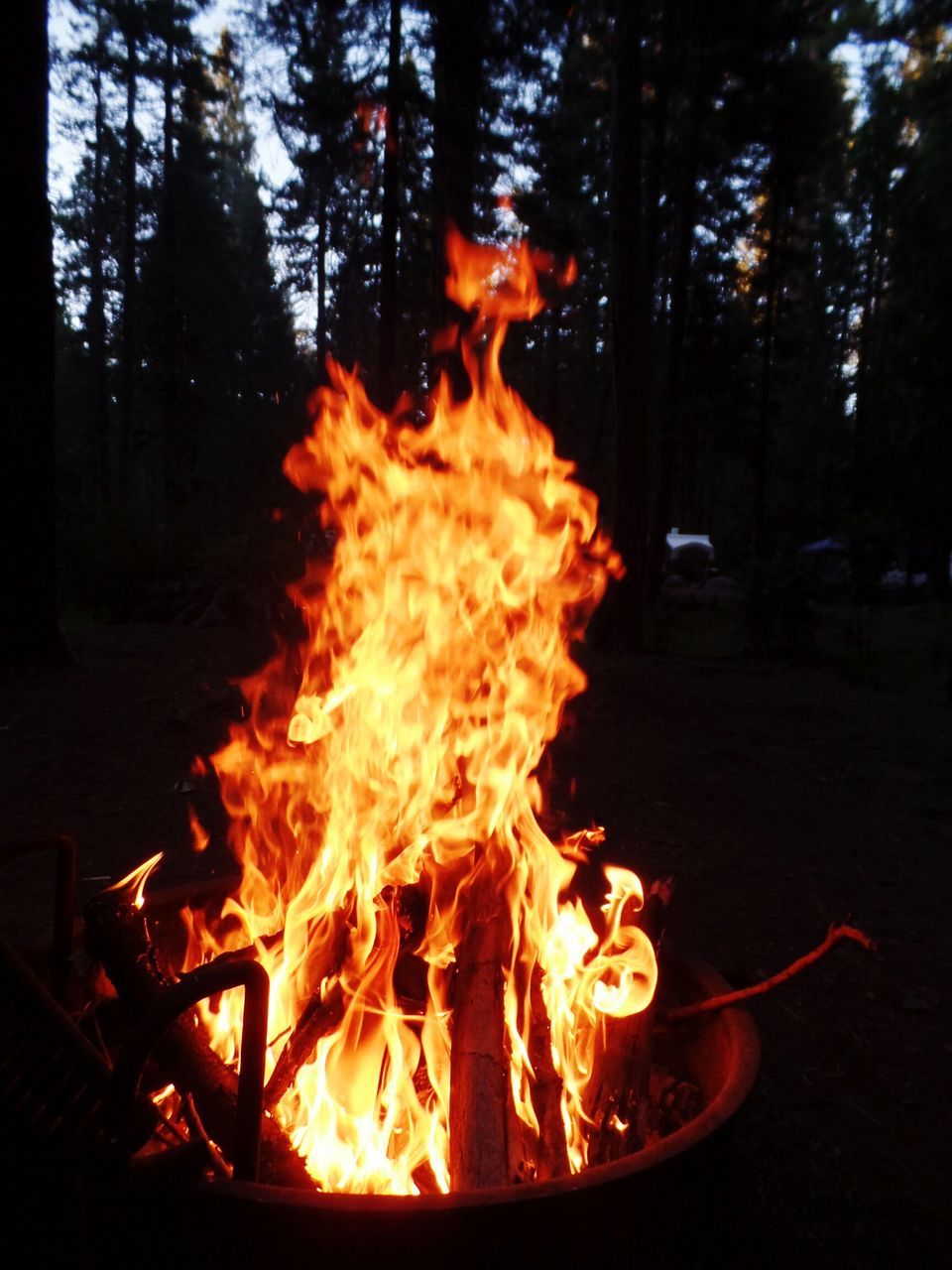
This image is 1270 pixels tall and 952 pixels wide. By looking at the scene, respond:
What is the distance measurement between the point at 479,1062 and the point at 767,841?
12.1 ft

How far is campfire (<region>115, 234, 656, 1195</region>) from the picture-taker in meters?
2.45

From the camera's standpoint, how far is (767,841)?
5598 mm

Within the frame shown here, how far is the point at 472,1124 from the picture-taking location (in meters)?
2.19

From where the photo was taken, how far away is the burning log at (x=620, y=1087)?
7.98ft

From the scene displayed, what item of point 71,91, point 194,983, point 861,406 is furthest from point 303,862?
point 861,406

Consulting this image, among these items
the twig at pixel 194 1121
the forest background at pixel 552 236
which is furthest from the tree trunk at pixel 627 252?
the twig at pixel 194 1121

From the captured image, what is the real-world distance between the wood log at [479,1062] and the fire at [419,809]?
0.06 meters

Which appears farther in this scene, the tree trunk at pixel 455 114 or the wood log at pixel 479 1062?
the tree trunk at pixel 455 114

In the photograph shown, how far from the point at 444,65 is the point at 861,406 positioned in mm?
21224

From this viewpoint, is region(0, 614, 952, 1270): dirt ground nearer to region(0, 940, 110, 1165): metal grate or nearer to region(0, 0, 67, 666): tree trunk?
region(0, 0, 67, 666): tree trunk

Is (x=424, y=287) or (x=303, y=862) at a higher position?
(x=424, y=287)

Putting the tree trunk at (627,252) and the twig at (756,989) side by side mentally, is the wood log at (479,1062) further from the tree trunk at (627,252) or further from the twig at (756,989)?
the tree trunk at (627,252)

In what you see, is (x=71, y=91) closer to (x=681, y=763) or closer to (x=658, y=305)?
(x=658, y=305)

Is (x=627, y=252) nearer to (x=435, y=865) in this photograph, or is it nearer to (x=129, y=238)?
(x=435, y=865)
